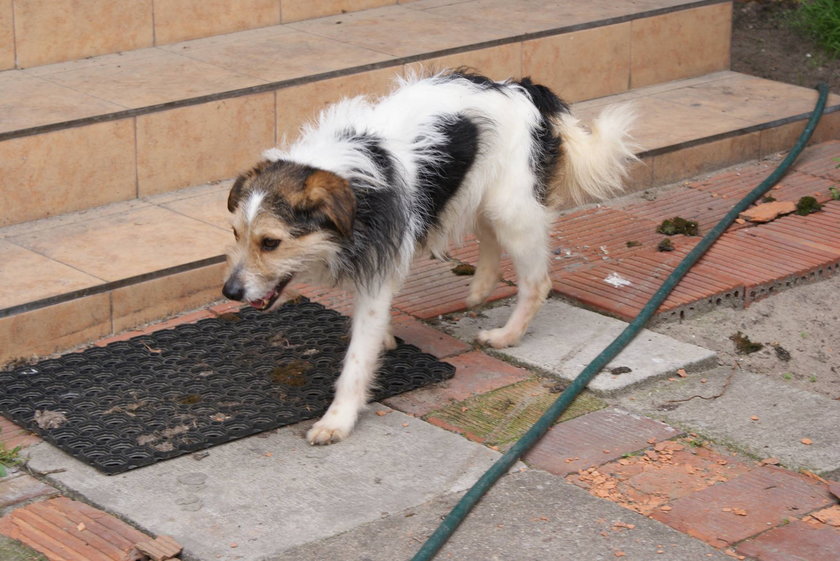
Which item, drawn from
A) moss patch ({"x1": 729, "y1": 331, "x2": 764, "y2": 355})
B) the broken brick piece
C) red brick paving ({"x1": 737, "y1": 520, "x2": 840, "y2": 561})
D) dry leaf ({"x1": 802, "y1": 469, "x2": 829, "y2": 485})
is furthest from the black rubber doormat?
red brick paving ({"x1": 737, "y1": 520, "x2": 840, "y2": 561})

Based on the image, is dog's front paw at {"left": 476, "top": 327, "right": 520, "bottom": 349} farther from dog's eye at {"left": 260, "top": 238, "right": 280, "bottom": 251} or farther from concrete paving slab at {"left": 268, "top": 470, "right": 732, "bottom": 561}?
dog's eye at {"left": 260, "top": 238, "right": 280, "bottom": 251}

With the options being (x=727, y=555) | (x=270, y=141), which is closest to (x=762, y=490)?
(x=727, y=555)

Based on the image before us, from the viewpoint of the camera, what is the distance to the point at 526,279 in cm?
525

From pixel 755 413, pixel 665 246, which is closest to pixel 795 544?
pixel 755 413

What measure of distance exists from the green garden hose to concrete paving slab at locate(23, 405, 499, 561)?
102 mm

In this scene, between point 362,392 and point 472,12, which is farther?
point 472,12

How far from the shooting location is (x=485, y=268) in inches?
219

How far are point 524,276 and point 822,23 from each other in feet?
16.9

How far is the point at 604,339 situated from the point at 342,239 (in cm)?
150

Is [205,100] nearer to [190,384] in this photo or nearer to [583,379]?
[190,384]

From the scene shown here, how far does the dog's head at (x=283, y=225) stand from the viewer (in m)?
4.30

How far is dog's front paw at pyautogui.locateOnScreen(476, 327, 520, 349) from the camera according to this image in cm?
533

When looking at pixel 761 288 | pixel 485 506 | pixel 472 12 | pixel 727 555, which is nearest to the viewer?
pixel 727 555

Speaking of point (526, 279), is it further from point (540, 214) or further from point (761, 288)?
point (761, 288)
